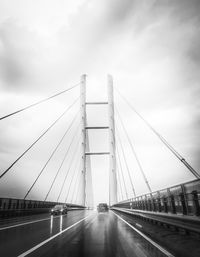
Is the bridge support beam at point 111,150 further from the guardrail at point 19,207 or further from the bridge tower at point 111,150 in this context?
the guardrail at point 19,207

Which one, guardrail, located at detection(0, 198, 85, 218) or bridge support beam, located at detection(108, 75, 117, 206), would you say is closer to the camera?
guardrail, located at detection(0, 198, 85, 218)

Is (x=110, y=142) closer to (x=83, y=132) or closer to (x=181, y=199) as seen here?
(x=83, y=132)

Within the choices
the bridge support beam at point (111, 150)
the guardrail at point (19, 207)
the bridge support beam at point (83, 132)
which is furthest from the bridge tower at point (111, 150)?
the guardrail at point (19, 207)

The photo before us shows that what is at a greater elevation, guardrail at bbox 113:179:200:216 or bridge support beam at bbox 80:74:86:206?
bridge support beam at bbox 80:74:86:206

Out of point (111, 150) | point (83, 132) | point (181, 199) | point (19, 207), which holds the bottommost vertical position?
point (181, 199)

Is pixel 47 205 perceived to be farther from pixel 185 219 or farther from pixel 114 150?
pixel 185 219

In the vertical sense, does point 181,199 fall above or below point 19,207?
below

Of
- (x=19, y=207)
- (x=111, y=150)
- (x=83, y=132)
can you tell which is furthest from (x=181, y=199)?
(x=83, y=132)

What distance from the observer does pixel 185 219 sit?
795 cm

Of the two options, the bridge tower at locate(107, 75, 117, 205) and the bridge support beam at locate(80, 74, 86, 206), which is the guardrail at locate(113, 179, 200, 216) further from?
the bridge support beam at locate(80, 74, 86, 206)

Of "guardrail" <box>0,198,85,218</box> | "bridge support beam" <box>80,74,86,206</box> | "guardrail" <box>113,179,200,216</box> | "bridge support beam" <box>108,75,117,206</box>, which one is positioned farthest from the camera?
"bridge support beam" <box>80,74,86,206</box>

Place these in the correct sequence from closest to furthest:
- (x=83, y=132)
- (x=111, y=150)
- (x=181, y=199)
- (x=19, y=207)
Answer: (x=181, y=199) < (x=19, y=207) < (x=111, y=150) < (x=83, y=132)

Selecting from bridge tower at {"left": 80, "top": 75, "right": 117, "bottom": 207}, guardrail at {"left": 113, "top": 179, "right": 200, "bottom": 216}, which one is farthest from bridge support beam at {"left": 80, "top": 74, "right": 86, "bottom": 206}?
guardrail at {"left": 113, "top": 179, "right": 200, "bottom": 216}

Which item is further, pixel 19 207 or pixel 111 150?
pixel 111 150
